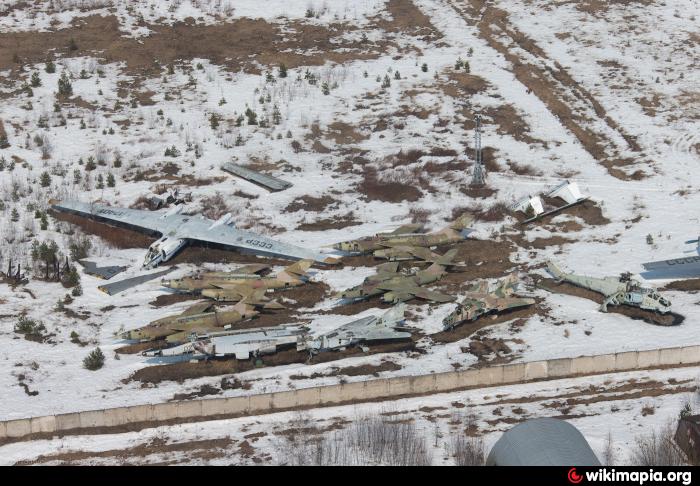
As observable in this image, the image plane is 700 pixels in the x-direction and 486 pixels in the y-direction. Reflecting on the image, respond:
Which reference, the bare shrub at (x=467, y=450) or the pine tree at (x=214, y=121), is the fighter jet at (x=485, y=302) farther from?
the pine tree at (x=214, y=121)

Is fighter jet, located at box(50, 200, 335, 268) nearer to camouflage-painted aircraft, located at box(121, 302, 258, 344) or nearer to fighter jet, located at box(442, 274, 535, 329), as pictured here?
camouflage-painted aircraft, located at box(121, 302, 258, 344)

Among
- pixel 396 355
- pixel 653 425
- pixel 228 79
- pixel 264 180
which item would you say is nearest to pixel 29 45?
pixel 228 79

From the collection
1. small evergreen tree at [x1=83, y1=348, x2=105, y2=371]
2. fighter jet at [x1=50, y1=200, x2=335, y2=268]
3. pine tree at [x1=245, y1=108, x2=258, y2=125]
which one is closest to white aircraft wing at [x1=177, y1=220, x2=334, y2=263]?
fighter jet at [x1=50, y1=200, x2=335, y2=268]

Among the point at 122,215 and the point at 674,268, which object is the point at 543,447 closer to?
the point at 674,268

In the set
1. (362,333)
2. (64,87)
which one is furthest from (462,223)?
(64,87)

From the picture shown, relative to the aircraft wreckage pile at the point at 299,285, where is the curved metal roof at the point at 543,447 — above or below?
above

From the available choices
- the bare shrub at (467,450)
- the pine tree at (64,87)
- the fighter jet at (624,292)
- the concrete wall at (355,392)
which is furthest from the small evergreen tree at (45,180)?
the bare shrub at (467,450)
